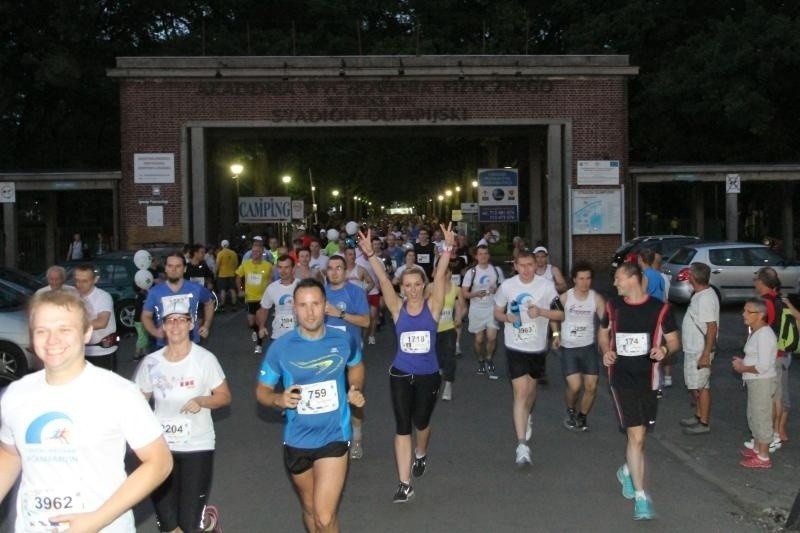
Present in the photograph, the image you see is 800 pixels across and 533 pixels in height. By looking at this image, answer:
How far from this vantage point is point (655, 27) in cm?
4128

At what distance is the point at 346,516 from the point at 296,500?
60cm

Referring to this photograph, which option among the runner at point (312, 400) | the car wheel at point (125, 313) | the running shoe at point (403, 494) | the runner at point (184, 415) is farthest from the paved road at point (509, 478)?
the car wheel at point (125, 313)

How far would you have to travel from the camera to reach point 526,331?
9.04m

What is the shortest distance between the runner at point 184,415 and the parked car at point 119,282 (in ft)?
48.6

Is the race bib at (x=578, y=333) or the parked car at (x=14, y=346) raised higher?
the race bib at (x=578, y=333)

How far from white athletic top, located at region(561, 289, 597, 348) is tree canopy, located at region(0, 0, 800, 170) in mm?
25820

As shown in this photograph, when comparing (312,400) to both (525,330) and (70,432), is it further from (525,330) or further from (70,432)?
(525,330)

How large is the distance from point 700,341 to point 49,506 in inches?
310

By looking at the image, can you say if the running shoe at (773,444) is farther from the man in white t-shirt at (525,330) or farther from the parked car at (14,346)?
the parked car at (14,346)

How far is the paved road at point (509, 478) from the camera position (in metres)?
7.02

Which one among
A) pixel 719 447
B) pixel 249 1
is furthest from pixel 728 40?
pixel 719 447

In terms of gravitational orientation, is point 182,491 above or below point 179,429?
below

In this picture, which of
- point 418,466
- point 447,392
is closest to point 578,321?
point 447,392

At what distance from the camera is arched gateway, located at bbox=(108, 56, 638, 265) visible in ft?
102
